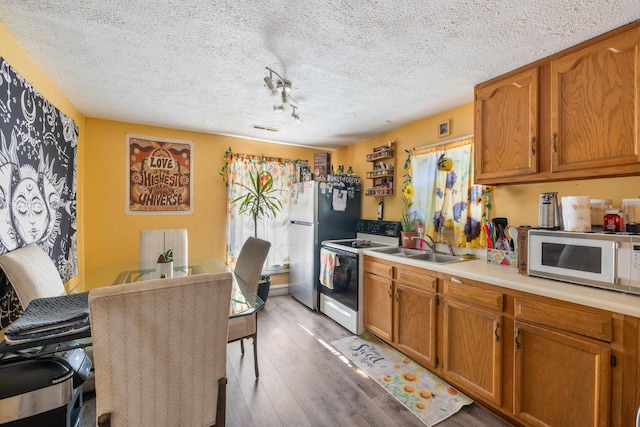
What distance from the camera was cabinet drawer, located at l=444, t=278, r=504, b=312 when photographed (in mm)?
1722

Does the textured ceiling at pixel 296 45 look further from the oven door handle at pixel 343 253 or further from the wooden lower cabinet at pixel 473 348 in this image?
the wooden lower cabinet at pixel 473 348

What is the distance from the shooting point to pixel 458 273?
195cm

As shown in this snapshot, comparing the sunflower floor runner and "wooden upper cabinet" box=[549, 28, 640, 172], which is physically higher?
"wooden upper cabinet" box=[549, 28, 640, 172]

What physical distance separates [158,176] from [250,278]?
1.92 meters

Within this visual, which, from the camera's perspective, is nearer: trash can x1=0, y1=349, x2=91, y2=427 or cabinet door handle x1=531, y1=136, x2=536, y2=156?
trash can x1=0, y1=349, x2=91, y2=427

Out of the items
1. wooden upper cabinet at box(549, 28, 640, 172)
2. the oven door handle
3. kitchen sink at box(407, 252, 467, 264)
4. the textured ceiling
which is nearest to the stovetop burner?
the oven door handle

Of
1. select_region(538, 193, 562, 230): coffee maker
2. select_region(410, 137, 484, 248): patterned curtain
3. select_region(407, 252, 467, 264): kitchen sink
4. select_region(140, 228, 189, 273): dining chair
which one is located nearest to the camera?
select_region(538, 193, 562, 230): coffee maker

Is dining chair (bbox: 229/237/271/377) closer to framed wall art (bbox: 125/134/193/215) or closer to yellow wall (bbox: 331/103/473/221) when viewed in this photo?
framed wall art (bbox: 125/134/193/215)

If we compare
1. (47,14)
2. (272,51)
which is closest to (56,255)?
(47,14)

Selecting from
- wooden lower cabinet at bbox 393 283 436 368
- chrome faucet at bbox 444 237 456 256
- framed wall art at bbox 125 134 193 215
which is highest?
framed wall art at bbox 125 134 193 215

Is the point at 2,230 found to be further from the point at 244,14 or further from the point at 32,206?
the point at 244,14

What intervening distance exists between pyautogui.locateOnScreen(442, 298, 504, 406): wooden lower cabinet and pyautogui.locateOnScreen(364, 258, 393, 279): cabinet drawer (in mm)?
585

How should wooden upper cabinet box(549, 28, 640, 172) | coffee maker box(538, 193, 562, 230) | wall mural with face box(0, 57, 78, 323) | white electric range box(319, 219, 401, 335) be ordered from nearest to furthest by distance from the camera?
wooden upper cabinet box(549, 28, 640, 172) → wall mural with face box(0, 57, 78, 323) → coffee maker box(538, 193, 562, 230) → white electric range box(319, 219, 401, 335)

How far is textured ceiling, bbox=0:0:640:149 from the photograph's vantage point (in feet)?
4.45
